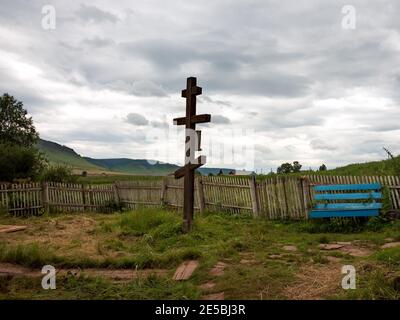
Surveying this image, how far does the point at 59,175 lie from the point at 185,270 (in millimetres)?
16736

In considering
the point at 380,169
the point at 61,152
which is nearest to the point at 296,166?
the point at 380,169

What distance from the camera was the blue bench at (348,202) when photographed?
9125mm

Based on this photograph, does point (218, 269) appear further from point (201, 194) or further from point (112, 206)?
point (112, 206)

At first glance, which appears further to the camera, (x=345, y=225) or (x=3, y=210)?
(x=3, y=210)

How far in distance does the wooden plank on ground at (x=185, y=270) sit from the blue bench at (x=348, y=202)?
4813 mm

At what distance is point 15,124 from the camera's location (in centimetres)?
3875

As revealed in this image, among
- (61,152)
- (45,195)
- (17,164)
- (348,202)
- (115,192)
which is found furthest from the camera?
(61,152)

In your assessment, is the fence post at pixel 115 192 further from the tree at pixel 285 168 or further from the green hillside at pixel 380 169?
the tree at pixel 285 168

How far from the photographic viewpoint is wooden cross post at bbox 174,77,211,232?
27.1 ft

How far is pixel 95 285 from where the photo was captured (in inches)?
188

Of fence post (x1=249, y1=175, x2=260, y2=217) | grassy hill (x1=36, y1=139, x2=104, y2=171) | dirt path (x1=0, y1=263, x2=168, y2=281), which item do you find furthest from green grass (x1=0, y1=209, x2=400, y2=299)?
grassy hill (x1=36, y1=139, x2=104, y2=171)

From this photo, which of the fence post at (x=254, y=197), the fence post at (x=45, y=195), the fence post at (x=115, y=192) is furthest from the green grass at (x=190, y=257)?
the fence post at (x=115, y=192)
